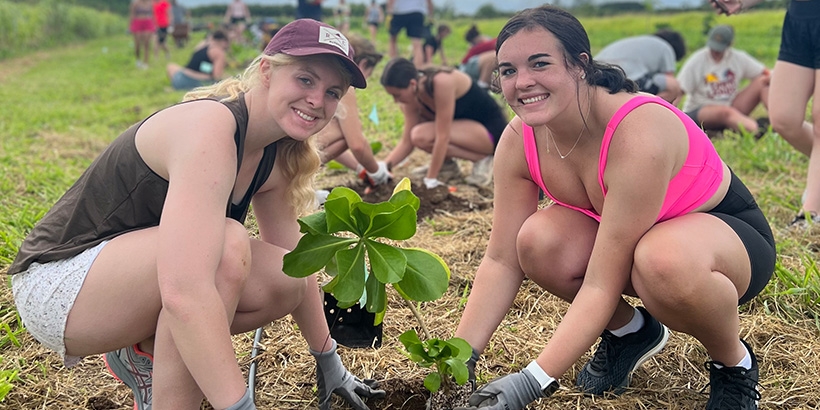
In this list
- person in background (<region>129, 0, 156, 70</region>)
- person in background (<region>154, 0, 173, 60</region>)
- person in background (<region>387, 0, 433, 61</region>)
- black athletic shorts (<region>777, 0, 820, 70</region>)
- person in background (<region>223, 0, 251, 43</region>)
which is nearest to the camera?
black athletic shorts (<region>777, 0, 820, 70</region>)

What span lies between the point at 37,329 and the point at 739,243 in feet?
5.19

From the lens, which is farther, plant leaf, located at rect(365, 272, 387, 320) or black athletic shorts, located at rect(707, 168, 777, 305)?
black athletic shorts, located at rect(707, 168, 777, 305)

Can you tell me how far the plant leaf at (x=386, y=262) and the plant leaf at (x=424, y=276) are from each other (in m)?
0.03

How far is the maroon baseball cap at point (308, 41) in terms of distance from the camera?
143 cm

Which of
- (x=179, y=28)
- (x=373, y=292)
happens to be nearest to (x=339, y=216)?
(x=373, y=292)

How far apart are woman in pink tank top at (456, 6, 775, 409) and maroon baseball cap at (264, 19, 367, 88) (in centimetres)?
36

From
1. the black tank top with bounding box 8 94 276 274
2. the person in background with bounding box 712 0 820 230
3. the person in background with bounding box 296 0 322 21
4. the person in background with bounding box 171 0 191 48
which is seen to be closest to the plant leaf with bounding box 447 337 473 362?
the black tank top with bounding box 8 94 276 274

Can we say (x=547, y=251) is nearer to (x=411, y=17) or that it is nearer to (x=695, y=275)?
(x=695, y=275)

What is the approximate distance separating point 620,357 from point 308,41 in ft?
3.66

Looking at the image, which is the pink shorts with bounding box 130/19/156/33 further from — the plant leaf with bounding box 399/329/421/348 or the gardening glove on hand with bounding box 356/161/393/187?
the plant leaf with bounding box 399/329/421/348

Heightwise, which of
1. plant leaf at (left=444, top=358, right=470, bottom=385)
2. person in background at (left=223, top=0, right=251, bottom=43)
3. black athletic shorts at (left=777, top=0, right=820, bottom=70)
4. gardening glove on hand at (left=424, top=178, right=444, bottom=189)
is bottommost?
person in background at (left=223, top=0, right=251, bottom=43)

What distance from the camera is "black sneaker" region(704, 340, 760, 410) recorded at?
1568 mm

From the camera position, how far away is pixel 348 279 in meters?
1.37

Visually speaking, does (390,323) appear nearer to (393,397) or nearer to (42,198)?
(393,397)
